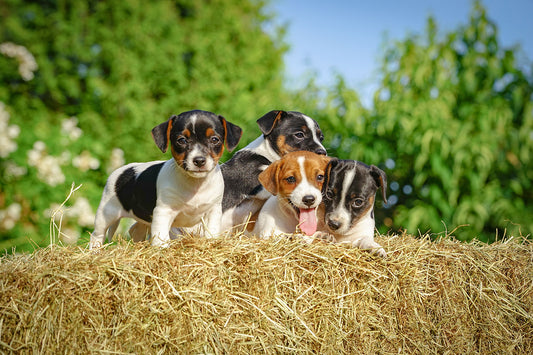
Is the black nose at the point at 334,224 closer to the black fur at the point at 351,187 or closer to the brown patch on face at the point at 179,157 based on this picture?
the black fur at the point at 351,187

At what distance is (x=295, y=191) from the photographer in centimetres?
353

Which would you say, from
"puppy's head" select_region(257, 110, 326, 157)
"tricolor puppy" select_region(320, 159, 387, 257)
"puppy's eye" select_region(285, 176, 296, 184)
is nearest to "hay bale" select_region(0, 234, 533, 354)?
"tricolor puppy" select_region(320, 159, 387, 257)

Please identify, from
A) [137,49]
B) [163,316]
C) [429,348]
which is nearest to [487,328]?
[429,348]

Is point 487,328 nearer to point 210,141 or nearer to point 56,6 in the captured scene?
point 210,141

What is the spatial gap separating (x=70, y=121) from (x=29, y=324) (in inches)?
245

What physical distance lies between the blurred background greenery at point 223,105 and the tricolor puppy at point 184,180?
1339 mm

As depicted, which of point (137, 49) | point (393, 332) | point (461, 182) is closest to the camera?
point (393, 332)

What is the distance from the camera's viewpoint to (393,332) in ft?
10.4

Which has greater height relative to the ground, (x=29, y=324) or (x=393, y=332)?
(x=29, y=324)

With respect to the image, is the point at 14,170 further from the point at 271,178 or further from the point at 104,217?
the point at 271,178

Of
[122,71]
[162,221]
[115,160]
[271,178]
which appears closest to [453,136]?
[271,178]

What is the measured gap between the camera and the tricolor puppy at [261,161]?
443cm

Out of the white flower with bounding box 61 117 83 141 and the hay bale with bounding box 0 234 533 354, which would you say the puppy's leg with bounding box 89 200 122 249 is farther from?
the white flower with bounding box 61 117 83 141

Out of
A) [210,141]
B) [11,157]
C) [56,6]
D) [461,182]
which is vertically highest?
[56,6]
